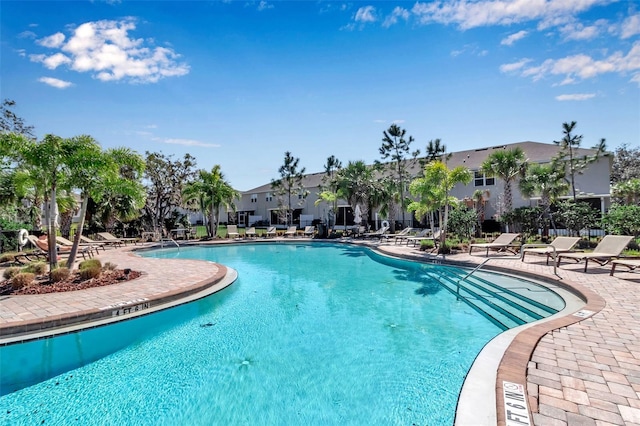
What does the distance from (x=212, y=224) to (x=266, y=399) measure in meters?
27.4

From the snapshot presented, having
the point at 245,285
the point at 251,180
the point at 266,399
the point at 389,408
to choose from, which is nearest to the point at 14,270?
the point at 245,285

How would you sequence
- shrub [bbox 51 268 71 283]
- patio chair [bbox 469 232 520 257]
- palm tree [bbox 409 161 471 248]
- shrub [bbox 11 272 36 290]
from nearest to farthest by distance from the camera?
shrub [bbox 11 272 36 290]
shrub [bbox 51 268 71 283]
patio chair [bbox 469 232 520 257]
palm tree [bbox 409 161 471 248]

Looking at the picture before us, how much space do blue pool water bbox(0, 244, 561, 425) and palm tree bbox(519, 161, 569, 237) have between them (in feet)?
48.3

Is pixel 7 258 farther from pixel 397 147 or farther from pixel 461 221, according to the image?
pixel 397 147

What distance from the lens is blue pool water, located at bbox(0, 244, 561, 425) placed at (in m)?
4.23

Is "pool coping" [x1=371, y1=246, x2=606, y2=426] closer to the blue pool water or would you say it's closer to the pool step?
the blue pool water

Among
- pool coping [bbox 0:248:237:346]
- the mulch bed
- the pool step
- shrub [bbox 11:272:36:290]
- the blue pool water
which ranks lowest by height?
the blue pool water

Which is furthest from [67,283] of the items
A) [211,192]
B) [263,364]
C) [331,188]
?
[331,188]

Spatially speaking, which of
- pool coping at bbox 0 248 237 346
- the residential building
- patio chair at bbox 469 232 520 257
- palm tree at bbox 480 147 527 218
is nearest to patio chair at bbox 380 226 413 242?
the residential building

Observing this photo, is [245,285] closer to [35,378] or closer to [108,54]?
[35,378]

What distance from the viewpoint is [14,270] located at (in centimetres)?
1007

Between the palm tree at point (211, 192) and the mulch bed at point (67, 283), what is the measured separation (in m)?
19.2

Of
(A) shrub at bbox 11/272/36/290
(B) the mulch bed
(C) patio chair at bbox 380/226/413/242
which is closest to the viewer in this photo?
(B) the mulch bed

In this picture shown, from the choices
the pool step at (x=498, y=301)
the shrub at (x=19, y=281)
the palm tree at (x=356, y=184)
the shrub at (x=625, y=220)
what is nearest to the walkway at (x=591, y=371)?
the pool step at (x=498, y=301)
